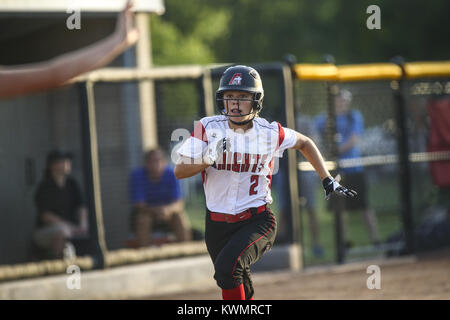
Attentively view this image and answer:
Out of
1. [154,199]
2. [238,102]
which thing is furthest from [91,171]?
[238,102]

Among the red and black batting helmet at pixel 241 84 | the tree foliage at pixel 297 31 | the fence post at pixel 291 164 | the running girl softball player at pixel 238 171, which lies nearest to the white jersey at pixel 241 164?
the running girl softball player at pixel 238 171

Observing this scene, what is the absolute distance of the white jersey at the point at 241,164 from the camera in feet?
16.8

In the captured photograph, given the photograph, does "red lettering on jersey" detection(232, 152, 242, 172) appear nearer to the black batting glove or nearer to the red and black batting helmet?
the red and black batting helmet

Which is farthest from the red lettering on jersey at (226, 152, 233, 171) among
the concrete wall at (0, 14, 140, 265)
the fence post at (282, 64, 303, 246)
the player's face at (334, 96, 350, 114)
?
the player's face at (334, 96, 350, 114)

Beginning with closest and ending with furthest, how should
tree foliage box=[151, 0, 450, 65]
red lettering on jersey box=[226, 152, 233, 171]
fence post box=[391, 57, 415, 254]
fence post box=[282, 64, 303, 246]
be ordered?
1. red lettering on jersey box=[226, 152, 233, 171]
2. fence post box=[282, 64, 303, 246]
3. fence post box=[391, 57, 415, 254]
4. tree foliage box=[151, 0, 450, 65]

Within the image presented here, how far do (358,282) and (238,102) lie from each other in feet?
12.8

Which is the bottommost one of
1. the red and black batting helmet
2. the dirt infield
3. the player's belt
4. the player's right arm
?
the dirt infield

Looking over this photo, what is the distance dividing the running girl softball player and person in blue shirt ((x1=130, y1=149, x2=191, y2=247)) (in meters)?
3.50

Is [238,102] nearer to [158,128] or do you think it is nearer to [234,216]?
[234,216]

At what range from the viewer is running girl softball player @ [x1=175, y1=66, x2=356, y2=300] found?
4914 millimetres

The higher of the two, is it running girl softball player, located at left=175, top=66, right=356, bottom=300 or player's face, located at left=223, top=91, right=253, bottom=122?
player's face, located at left=223, top=91, right=253, bottom=122

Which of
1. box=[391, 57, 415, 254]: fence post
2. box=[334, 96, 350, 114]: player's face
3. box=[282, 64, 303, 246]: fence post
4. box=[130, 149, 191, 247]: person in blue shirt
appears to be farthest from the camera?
box=[391, 57, 415, 254]: fence post
